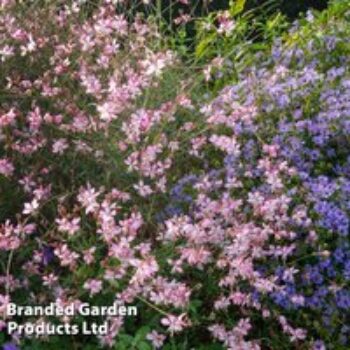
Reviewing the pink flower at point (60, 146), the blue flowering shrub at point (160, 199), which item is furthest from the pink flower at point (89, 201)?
the pink flower at point (60, 146)

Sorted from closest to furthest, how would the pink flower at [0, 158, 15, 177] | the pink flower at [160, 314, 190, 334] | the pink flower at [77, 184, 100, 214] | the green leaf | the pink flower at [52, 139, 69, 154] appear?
1. the pink flower at [160, 314, 190, 334]
2. the pink flower at [77, 184, 100, 214]
3. the pink flower at [0, 158, 15, 177]
4. the pink flower at [52, 139, 69, 154]
5. the green leaf

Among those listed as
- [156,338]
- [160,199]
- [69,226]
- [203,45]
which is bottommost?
[156,338]

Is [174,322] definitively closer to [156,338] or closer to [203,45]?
[156,338]

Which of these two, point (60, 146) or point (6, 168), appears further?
point (60, 146)

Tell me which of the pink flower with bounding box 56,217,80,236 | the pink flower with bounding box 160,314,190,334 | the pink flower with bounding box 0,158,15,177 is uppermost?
the pink flower with bounding box 0,158,15,177

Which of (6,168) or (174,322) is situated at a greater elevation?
(6,168)

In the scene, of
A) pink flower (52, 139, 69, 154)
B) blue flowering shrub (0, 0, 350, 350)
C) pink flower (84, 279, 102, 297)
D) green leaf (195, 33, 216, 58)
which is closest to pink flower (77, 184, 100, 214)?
blue flowering shrub (0, 0, 350, 350)

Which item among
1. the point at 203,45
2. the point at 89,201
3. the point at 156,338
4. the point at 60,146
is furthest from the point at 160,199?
the point at 203,45

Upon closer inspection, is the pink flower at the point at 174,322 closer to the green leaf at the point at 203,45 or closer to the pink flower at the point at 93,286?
the pink flower at the point at 93,286

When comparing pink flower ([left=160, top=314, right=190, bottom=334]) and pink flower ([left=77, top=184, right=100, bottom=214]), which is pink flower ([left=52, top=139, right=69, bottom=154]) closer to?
pink flower ([left=77, top=184, right=100, bottom=214])

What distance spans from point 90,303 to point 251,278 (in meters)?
0.54

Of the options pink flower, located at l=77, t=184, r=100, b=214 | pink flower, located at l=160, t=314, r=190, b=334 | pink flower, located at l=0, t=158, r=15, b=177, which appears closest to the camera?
pink flower, located at l=160, t=314, r=190, b=334

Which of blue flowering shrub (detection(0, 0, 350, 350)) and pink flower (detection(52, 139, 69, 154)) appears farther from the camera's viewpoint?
pink flower (detection(52, 139, 69, 154))

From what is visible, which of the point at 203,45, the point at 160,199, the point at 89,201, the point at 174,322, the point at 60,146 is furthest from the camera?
the point at 203,45
